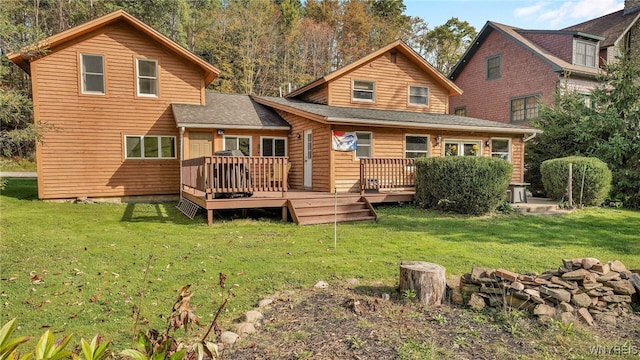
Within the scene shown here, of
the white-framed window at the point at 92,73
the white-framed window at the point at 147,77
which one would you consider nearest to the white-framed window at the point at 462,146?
the white-framed window at the point at 147,77

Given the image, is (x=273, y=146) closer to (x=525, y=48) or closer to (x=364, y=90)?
(x=364, y=90)

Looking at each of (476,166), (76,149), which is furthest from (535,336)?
(76,149)

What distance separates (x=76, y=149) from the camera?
40.2 ft

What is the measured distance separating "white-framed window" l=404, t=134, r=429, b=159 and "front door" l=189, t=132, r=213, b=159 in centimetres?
702

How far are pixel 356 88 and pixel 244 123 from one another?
4.86m

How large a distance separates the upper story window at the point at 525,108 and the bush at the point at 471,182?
11.5 m

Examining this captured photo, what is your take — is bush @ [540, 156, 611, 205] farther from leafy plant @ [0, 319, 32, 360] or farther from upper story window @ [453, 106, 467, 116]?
leafy plant @ [0, 319, 32, 360]

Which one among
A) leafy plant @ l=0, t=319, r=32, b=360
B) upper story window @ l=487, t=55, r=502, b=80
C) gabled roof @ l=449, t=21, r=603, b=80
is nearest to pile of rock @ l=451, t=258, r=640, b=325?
leafy plant @ l=0, t=319, r=32, b=360

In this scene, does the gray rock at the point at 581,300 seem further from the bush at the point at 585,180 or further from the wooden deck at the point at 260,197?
the bush at the point at 585,180

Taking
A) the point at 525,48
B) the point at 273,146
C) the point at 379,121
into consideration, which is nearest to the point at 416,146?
the point at 379,121

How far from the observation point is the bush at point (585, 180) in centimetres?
1139

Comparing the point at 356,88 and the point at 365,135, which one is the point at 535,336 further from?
the point at 356,88

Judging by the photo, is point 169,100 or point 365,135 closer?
point 365,135

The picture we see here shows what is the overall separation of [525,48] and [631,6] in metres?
6.89
